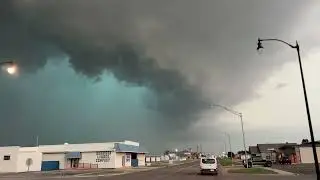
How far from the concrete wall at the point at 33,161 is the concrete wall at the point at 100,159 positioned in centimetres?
1030

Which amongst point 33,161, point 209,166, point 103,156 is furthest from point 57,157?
point 209,166

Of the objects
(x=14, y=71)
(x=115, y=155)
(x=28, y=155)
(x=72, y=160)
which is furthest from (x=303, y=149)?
(x=14, y=71)

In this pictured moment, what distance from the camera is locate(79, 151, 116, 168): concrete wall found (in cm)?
9089

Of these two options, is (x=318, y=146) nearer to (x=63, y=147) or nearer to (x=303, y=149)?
(x=303, y=149)

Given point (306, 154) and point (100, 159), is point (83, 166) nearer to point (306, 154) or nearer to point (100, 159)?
point (100, 159)

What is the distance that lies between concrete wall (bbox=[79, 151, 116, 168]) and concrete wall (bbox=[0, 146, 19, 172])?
17980mm

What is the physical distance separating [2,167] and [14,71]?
67.5 m

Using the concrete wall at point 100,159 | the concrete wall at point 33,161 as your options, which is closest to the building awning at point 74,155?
the concrete wall at point 100,159

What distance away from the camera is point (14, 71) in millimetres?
20047

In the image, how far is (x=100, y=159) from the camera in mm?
92562

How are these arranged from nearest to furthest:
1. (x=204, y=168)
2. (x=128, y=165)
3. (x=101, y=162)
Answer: (x=204, y=168) → (x=101, y=162) → (x=128, y=165)

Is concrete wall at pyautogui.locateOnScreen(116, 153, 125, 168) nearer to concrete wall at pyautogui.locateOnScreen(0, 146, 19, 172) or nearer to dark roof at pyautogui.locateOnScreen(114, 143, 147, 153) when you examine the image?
dark roof at pyautogui.locateOnScreen(114, 143, 147, 153)

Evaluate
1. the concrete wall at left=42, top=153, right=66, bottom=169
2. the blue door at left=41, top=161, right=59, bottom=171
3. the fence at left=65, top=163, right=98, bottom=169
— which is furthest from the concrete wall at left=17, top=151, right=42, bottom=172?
the fence at left=65, top=163, right=98, bottom=169

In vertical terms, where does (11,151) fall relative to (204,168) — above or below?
above
